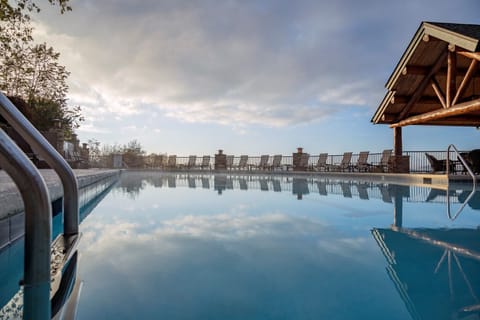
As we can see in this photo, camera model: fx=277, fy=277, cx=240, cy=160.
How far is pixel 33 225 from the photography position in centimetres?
108

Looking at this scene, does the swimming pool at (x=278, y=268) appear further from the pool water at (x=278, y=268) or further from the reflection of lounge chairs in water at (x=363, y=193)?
the reflection of lounge chairs in water at (x=363, y=193)

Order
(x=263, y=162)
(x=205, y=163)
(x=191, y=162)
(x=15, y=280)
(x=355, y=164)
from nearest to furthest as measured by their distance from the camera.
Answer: (x=15, y=280), (x=355, y=164), (x=263, y=162), (x=205, y=163), (x=191, y=162)

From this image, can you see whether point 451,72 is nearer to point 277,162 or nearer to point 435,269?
point 435,269

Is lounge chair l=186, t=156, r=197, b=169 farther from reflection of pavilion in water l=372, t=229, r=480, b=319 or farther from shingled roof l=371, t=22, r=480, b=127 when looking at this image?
reflection of pavilion in water l=372, t=229, r=480, b=319

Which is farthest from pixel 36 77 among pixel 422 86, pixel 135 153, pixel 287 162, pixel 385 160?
pixel 385 160

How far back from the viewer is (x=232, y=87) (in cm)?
1423

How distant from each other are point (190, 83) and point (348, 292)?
12601mm

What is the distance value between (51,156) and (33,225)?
68 cm

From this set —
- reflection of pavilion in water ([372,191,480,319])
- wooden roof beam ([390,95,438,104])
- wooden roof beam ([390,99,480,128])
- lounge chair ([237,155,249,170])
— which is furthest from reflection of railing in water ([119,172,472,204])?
lounge chair ([237,155,249,170])

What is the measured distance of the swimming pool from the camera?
1.33 m

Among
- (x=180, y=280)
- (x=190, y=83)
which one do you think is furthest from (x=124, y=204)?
(x=190, y=83)

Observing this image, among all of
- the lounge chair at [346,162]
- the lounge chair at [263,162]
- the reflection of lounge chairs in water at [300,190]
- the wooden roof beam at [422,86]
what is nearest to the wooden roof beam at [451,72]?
the wooden roof beam at [422,86]

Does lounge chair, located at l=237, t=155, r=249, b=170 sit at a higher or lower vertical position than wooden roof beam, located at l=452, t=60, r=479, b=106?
lower

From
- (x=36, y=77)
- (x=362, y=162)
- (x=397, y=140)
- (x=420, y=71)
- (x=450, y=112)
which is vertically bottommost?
(x=362, y=162)
